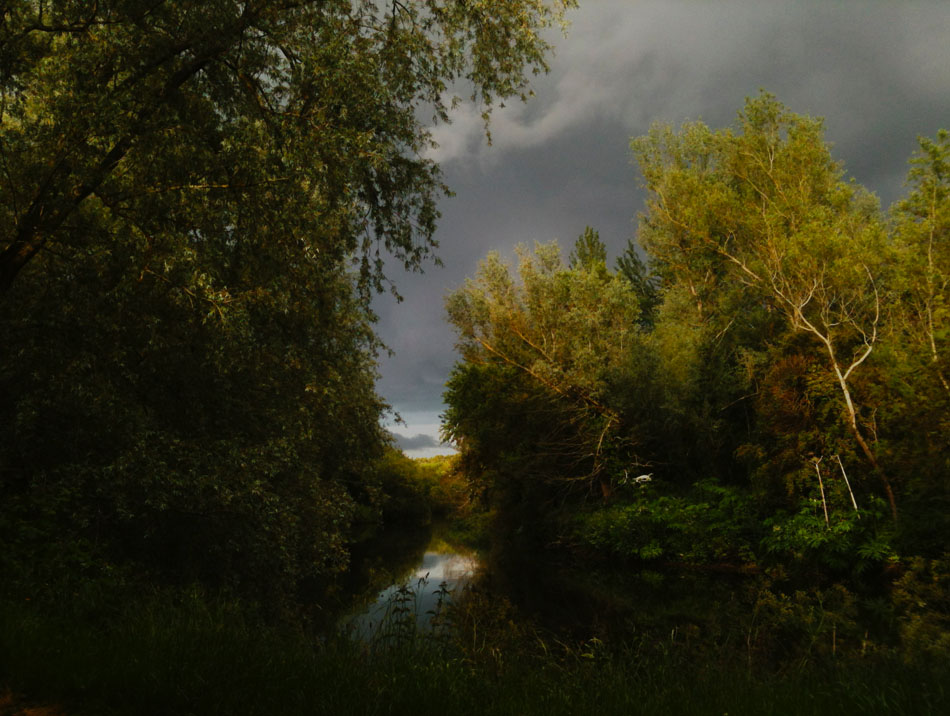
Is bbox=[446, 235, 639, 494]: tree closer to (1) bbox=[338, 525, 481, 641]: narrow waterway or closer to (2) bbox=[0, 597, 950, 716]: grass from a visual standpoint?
(1) bbox=[338, 525, 481, 641]: narrow waterway

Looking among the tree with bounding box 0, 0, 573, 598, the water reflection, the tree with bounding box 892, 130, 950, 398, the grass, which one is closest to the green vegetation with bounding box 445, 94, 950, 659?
the tree with bounding box 892, 130, 950, 398

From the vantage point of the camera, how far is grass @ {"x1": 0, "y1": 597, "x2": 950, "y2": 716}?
3682mm

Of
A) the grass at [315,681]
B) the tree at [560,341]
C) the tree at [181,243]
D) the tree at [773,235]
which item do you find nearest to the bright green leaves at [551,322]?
the tree at [560,341]

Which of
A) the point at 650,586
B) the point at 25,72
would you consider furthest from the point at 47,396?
the point at 650,586

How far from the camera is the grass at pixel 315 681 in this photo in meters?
3.68

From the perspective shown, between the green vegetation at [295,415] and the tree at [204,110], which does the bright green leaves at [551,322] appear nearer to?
the green vegetation at [295,415]

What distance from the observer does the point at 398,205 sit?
995 cm

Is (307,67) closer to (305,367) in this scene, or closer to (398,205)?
(398,205)

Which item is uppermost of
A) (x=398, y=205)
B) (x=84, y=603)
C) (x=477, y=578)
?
(x=398, y=205)

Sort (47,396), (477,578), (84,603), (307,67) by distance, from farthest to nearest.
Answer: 1. (477,578)
2. (47,396)
3. (307,67)
4. (84,603)

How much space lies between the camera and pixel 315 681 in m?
3.90

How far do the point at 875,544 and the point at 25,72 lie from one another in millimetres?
19169

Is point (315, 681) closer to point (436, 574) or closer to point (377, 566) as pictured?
point (436, 574)

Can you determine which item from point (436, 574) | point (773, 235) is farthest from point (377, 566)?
point (773, 235)
